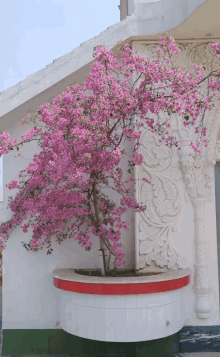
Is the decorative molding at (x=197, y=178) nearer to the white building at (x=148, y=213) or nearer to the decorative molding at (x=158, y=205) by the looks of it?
the white building at (x=148, y=213)

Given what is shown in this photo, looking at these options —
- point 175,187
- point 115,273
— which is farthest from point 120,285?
point 175,187

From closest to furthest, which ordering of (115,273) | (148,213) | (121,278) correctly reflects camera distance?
(121,278) < (115,273) < (148,213)

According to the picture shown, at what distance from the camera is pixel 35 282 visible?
4.78 metres

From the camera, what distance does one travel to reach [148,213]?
181 inches

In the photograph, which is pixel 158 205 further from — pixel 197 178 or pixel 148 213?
pixel 197 178

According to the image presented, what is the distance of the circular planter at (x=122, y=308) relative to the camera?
367 centimetres

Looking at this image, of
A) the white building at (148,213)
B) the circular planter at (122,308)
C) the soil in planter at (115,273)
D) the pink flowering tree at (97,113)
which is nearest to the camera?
the pink flowering tree at (97,113)

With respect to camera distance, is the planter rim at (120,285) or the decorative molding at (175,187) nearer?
the planter rim at (120,285)

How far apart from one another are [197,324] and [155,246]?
3.66 ft

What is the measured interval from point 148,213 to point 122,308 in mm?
1309

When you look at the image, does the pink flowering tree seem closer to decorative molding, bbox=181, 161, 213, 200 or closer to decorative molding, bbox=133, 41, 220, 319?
decorative molding, bbox=133, 41, 220, 319

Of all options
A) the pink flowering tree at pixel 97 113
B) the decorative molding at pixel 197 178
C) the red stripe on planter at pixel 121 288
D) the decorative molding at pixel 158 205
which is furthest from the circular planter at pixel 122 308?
the decorative molding at pixel 197 178

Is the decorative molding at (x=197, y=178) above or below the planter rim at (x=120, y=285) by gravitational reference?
above

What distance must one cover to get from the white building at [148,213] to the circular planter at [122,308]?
69cm
